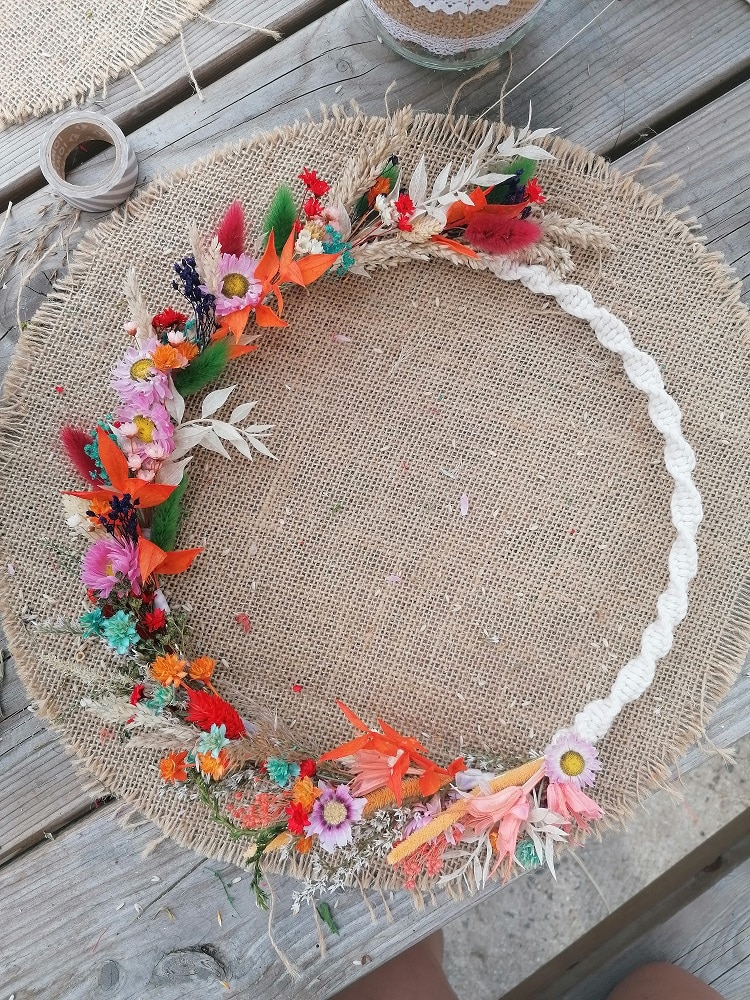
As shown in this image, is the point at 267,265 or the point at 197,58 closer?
the point at 267,265

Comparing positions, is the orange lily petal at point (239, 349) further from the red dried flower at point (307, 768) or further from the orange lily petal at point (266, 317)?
the red dried flower at point (307, 768)

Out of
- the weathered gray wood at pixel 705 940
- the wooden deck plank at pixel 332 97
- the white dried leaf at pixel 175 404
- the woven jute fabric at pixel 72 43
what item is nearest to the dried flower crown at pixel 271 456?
the white dried leaf at pixel 175 404

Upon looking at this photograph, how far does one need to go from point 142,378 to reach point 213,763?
1.21ft

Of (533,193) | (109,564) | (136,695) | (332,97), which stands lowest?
(136,695)

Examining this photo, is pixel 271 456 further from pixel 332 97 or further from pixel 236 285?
pixel 332 97

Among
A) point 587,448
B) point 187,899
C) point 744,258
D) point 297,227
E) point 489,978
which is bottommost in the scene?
point 489,978

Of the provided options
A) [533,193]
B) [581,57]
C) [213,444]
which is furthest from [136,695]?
[581,57]

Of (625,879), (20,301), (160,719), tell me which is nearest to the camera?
(160,719)

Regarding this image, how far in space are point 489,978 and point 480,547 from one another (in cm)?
A: 75

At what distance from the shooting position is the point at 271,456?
28.7 inches

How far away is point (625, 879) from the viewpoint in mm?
1045

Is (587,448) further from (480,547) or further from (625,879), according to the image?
(625,879)

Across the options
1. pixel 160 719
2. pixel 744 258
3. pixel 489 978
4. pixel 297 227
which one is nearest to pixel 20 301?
pixel 297 227

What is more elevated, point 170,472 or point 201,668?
point 170,472
